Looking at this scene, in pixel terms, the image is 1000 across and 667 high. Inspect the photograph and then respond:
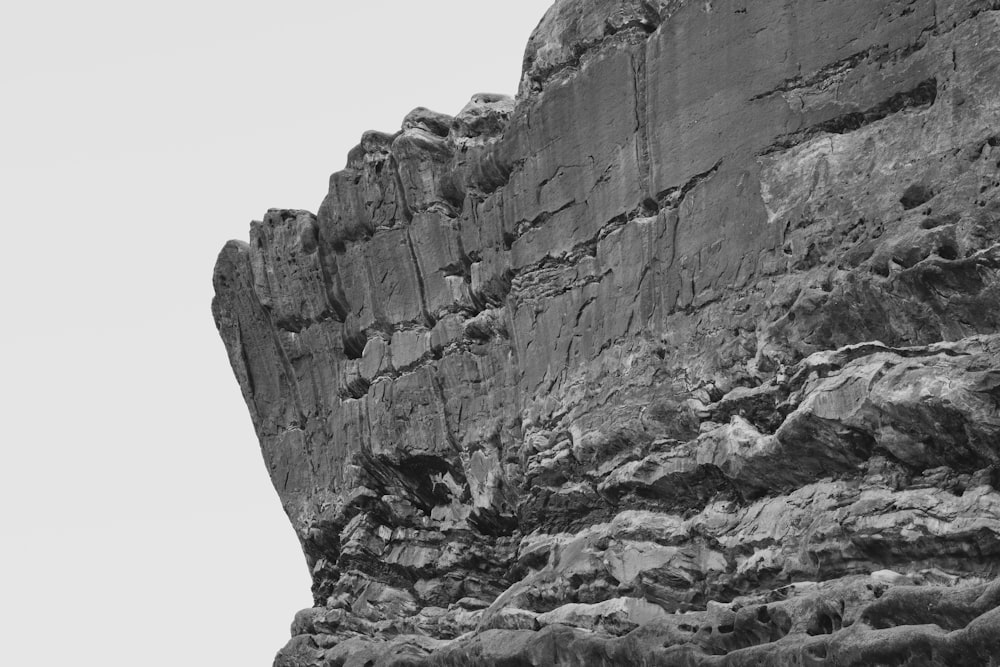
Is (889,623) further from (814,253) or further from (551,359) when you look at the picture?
(551,359)

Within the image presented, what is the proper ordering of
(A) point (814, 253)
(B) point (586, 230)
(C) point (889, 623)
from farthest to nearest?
1. (B) point (586, 230)
2. (A) point (814, 253)
3. (C) point (889, 623)

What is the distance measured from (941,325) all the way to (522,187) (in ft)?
44.6

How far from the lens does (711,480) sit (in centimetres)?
3319

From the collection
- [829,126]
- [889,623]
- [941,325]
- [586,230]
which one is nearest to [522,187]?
[586,230]

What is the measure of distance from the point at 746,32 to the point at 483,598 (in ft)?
48.8

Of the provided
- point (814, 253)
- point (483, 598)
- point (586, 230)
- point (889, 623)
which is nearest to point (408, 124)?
point (586, 230)

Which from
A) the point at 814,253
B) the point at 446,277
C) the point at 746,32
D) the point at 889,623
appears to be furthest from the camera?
the point at 446,277

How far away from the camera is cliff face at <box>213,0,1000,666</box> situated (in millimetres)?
28328

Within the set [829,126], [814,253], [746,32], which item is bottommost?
[814,253]

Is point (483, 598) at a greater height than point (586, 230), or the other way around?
point (586, 230)

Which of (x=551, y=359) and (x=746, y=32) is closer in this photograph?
Answer: (x=746, y=32)

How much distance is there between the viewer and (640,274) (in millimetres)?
36469

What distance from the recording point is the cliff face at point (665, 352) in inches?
1115

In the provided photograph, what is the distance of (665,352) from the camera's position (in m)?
35.4
